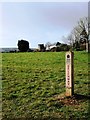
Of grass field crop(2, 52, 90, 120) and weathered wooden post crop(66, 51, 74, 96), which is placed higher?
weathered wooden post crop(66, 51, 74, 96)

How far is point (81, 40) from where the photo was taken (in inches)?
1293

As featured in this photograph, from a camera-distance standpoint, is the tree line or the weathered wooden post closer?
the weathered wooden post

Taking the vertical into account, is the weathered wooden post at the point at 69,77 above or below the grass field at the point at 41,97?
above

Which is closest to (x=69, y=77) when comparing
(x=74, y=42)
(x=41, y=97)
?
(x=41, y=97)

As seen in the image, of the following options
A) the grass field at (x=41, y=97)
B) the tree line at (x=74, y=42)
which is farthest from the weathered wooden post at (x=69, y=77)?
the tree line at (x=74, y=42)

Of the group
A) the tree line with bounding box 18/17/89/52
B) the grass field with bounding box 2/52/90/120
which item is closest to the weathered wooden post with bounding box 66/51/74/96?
the grass field with bounding box 2/52/90/120

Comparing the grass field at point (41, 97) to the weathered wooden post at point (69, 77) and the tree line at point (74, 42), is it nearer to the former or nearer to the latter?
the weathered wooden post at point (69, 77)

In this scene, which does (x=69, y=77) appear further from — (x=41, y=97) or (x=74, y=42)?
(x=74, y=42)

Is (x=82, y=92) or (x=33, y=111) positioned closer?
(x=33, y=111)

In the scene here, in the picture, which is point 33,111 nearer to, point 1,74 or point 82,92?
point 82,92

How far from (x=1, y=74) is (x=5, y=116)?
4.31m

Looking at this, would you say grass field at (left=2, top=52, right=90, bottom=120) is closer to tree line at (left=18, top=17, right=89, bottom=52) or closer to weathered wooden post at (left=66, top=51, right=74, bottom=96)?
weathered wooden post at (left=66, top=51, right=74, bottom=96)

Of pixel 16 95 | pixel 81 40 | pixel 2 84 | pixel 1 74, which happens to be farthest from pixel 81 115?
pixel 81 40

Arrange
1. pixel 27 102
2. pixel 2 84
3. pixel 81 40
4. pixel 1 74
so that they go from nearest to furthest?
1. pixel 27 102
2. pixel 2 84
3. pixel 1 74
4. pixel 81 40
